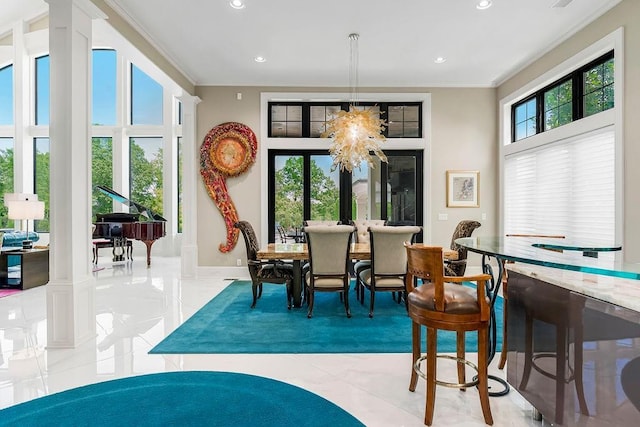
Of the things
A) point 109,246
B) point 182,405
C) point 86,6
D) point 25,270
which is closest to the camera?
point 182,405

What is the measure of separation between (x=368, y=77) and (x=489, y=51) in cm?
190

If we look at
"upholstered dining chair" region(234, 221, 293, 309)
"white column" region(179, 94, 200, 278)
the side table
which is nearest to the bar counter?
"upholstered dining chair" region(234, 221, 293, 309)

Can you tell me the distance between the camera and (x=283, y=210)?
21.6 ft

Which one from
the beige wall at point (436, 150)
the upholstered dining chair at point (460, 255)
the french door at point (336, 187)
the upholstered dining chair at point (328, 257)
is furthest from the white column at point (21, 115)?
the upholstered dining chair at point (460, 255)

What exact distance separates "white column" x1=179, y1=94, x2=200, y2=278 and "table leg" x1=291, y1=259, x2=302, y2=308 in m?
2.80

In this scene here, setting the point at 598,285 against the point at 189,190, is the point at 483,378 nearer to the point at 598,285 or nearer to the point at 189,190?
the point at 598,285

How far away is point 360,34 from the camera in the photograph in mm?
4527

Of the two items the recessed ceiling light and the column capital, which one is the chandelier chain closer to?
the recessed ceiling light

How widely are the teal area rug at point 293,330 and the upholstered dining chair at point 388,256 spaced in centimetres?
37

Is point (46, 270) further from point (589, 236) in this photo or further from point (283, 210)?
point (589, 236)

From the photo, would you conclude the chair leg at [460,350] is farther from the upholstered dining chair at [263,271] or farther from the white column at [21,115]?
the white column at [21,115]

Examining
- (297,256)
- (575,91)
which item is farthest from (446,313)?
Answer: (575,91)

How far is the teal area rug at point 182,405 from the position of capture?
196cm

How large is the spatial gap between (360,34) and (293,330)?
3749 mm
